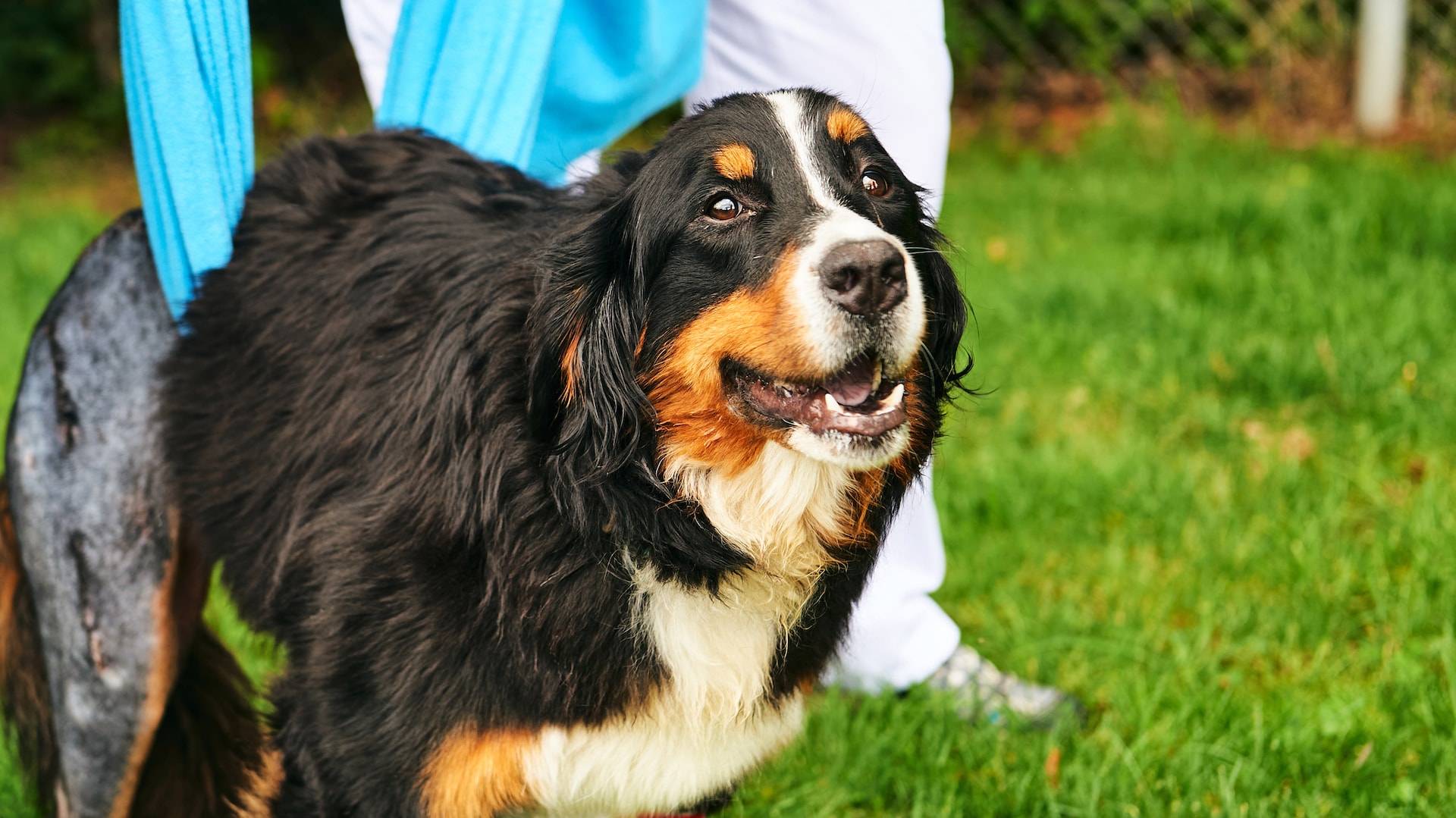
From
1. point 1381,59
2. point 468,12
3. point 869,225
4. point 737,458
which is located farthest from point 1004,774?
point 1381,59

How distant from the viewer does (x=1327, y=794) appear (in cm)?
282

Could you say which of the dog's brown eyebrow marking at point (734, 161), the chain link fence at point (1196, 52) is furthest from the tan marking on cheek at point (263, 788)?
the chain link fence at point (1196, 52)

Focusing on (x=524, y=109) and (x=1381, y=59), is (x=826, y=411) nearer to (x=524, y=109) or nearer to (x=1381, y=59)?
(x=524, y=109)

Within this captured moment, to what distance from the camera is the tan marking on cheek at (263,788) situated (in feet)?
8.00

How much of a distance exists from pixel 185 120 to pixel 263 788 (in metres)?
1.28

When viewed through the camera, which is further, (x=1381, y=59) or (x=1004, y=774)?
(x=1381, y=59)

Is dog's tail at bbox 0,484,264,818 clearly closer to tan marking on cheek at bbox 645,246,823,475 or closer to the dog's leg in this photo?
the dog's leg

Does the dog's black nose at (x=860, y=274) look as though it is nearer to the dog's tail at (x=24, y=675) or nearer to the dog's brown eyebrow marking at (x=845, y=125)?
the dog's brown eyebrow marking at (x=845, y=125)

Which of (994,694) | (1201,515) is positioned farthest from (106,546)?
(1201,515)

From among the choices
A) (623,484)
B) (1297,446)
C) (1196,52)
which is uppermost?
(1196,52)

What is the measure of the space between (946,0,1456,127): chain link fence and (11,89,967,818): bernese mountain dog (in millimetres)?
6713

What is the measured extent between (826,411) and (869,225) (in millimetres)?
295

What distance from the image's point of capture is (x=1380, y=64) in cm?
771

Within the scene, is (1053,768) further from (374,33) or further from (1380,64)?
(1380,64)
